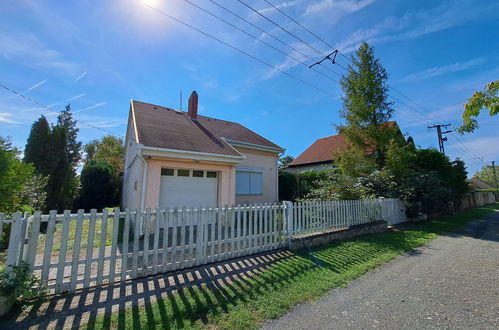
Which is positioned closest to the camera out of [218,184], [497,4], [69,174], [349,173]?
[497,4]

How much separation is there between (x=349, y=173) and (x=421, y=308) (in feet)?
35.9

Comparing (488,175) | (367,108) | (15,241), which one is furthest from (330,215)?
(488,175)

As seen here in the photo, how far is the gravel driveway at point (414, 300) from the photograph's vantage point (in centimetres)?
287

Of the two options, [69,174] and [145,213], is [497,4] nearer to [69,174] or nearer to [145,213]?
[145,213]

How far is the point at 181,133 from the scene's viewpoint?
32.6 ft

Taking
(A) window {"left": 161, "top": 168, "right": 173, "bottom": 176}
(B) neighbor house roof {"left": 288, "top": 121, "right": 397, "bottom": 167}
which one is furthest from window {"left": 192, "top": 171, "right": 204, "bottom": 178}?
(B) neighbor house roof {"left": 288, "top": 121, "right": 397, "bottom": 167}

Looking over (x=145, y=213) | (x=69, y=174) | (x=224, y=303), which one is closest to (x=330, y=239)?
(x=224, y=303)

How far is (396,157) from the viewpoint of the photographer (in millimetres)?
12344

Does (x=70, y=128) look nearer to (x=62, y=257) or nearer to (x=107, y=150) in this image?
(x=107, y=150)

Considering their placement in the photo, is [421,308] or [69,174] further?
[69,174]

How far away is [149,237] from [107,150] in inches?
1260

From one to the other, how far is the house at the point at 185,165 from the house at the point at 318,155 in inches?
445

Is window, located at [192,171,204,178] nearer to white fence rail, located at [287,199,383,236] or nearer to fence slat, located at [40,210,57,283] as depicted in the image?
white fence rail, located at [287,199,383,236]

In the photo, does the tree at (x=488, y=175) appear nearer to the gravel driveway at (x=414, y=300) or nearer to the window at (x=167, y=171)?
the gravel driveway at (x=414, y=300)
